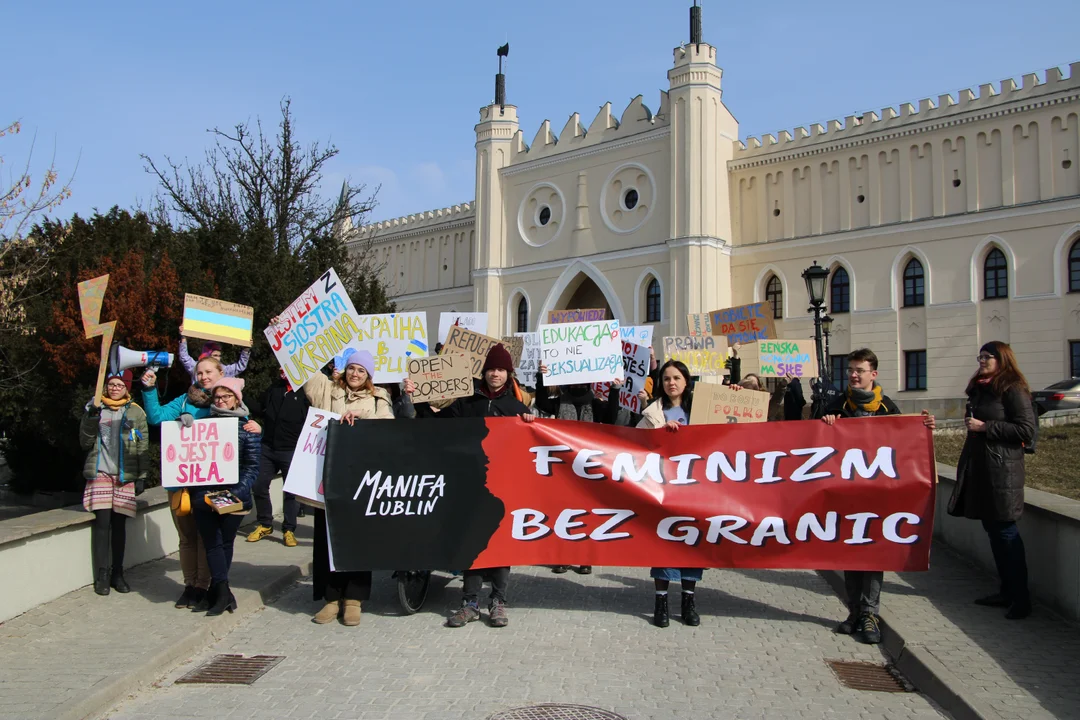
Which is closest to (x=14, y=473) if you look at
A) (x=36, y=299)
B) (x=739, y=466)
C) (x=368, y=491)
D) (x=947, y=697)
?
(x=36, y=299)

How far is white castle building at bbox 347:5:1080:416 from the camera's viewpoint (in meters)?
32.8

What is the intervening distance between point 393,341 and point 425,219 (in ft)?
138

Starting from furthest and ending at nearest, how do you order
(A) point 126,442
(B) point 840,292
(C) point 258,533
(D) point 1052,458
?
(B) point 840,292, (D) point 1052,458, (C) point 258,533, (A) point 126,442

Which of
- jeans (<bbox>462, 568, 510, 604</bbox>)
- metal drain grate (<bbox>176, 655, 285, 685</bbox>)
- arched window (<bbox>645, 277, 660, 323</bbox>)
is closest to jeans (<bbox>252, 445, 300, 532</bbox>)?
jeans (<bbox>462, 568, 510, 604</bbox>)

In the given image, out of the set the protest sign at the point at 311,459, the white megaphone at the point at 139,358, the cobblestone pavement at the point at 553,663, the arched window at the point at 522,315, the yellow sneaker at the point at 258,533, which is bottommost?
the cobblestone pavement at the point at 553,663

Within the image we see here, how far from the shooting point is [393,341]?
36.4 ft

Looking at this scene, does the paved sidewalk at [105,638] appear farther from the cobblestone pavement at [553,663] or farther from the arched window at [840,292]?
the arched window at [840,292]

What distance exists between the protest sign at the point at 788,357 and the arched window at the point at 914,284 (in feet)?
71.0

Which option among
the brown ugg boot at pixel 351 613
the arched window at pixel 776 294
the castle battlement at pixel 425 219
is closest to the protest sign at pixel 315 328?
the brown ugg boot at pixel 351 613

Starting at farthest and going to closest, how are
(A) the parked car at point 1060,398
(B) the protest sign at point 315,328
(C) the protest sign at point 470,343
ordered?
1. (A) the parked car at point 1060,398
2. (C) the protest sign at point 470,343
3. (B) the protest sign at point 315,328

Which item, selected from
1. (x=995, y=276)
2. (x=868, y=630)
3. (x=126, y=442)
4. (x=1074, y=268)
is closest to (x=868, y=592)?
(x=868, y=630)

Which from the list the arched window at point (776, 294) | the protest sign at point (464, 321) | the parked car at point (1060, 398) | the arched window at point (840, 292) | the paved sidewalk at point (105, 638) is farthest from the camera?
the arched window at point (776, 294)

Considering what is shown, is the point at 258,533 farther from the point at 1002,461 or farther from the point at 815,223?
the point at 815,223

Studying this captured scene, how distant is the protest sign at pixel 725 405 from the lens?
7930mm
